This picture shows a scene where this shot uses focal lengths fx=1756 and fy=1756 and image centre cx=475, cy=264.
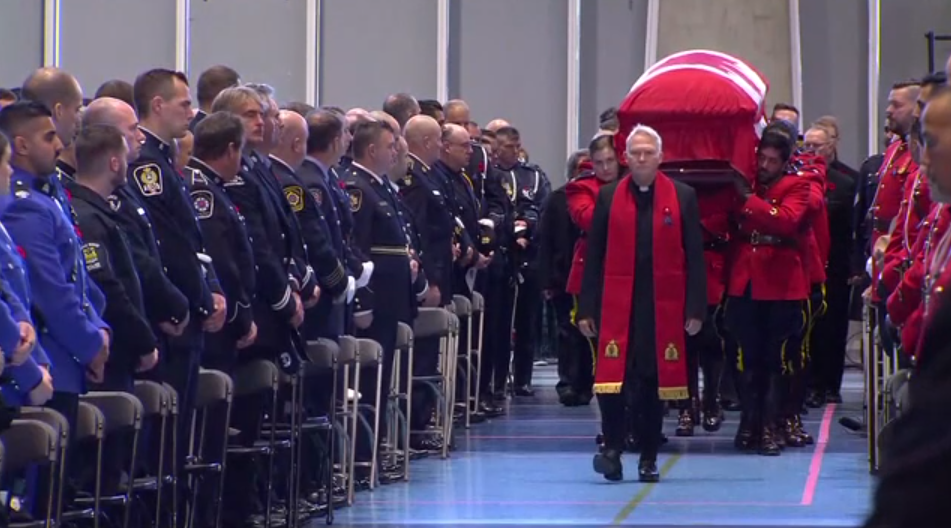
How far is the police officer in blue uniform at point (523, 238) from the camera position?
12.6 meters

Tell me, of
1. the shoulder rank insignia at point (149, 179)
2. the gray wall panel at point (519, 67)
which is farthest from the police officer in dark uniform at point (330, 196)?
the gray wall panel at point (519, 67)

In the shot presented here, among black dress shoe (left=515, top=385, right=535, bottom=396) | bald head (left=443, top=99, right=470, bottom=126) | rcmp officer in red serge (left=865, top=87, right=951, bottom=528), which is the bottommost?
black dress shoe (left=515, top=385, right=535, bottom=396)

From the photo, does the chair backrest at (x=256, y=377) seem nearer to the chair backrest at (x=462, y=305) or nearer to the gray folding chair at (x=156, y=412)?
the gray folding chair at (x=156, y=412)

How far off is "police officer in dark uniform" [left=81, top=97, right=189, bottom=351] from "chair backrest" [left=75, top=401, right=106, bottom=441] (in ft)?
2.37

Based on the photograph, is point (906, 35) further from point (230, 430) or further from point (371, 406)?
point (230, 430)

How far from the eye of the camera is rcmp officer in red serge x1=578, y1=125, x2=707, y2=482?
837 centimetres

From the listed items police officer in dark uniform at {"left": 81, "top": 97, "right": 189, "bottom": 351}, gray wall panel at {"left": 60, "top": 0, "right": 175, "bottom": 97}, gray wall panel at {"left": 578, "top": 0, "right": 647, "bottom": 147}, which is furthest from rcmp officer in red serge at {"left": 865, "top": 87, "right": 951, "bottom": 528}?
gray wall panel at {"left": 578, "top": 0, "right": 647, "bottom": 147}

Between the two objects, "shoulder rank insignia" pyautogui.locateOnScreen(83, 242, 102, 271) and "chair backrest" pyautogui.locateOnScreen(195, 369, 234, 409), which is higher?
"shoulder rank insignia" pyautogui.locateOnScreen(83, 242, 102, 271)

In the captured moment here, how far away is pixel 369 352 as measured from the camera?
8.07 metres

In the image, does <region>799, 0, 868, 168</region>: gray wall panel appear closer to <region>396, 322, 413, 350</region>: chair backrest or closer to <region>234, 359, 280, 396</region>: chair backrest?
<region>396, 322, 413, 350</region>: chair backrest

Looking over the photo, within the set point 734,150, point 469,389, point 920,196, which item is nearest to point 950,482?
point 920,196

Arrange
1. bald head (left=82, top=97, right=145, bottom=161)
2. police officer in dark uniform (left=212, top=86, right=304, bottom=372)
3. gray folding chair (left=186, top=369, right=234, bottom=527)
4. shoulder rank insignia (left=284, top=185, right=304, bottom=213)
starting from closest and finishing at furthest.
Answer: bald head (left=82, top=97, right=145, bottom=161) < gray folding chair (left=186, top=369, right=234, bottom=527) < police officer in dark uniform (left=212, top=86, right=304, bottom=372) < shoulder rank insignia (left=284, top=185, right=304, bottom=213)

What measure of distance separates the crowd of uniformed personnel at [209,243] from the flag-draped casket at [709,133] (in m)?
1.28

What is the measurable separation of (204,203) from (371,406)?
213cm
